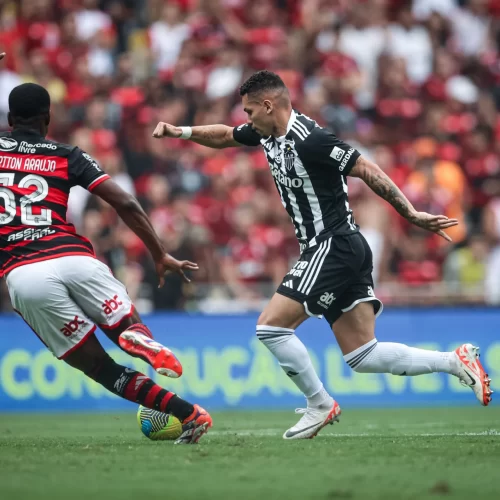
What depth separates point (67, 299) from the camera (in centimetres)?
670

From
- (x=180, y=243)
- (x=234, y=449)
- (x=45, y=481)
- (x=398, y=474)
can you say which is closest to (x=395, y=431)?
(x=234, y=449)

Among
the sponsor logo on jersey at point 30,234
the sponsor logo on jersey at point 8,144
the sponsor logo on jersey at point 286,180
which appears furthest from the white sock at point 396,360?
the sponsor logo on jersey at point 8,144

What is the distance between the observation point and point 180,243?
13.8 metres

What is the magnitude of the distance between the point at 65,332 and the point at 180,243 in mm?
7021

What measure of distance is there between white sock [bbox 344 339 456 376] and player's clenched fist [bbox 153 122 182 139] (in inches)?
88.2

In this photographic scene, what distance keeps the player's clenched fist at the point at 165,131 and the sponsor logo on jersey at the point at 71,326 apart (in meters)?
1.72

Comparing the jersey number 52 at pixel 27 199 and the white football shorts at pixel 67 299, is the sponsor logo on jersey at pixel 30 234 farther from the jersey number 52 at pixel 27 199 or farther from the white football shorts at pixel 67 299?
the white football shorts at pixel 67 299

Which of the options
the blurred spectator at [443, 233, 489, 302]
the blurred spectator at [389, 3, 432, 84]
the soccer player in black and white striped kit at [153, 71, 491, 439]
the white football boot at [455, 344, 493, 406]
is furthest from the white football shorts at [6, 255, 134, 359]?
the blurred spectator at [389, 3, 432, 84]

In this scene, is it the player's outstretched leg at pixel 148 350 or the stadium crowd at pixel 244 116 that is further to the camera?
the stadium crowd at pixel 244 116

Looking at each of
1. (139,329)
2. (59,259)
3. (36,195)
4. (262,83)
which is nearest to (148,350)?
(139,329)

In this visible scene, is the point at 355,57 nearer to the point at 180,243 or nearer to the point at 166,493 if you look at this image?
the point at 180,243

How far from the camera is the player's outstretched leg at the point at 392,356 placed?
7.51m

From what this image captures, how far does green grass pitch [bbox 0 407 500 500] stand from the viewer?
4.88 m

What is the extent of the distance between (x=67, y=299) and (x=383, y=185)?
2.40 meters
